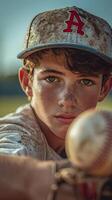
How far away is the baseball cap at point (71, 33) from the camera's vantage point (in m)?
2.57

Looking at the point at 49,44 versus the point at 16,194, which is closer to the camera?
the point at 16,194

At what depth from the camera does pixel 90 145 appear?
1.40 meters

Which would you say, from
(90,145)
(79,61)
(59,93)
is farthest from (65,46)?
(90,145)

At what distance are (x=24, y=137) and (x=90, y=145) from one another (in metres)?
1.02

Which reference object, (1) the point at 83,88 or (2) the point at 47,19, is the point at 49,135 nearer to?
(1) the point at 83,88

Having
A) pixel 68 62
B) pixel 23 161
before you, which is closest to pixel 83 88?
pixel 68 62

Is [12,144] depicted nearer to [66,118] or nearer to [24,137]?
[24,137]

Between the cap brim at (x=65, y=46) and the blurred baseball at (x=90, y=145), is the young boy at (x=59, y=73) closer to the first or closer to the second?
the cap brim at (x=65, y=46)

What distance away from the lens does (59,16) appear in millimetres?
2627

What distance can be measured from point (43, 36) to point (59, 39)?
0.25 feet

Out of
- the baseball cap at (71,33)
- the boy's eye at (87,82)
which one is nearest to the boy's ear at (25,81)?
the baseball cap at (71,33)

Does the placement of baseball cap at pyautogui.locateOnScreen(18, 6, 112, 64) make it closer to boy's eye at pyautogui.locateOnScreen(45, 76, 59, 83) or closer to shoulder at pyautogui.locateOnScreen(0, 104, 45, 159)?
boy's eye at pyautogui.locateOnScreen(45, 76, 59, 83)

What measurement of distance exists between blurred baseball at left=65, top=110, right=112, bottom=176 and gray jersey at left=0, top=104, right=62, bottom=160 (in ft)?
2.35

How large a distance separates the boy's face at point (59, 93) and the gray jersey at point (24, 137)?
43mm
